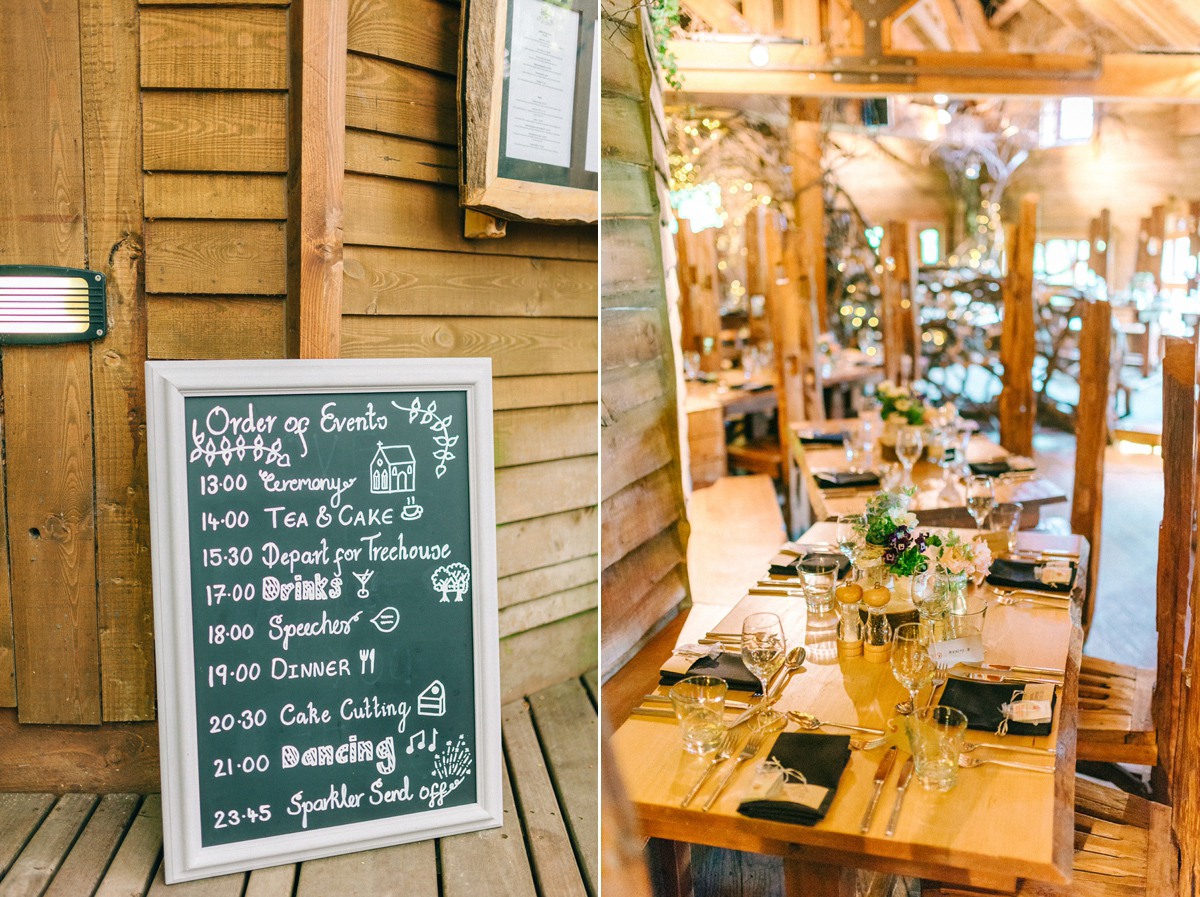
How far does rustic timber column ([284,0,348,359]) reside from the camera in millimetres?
2160

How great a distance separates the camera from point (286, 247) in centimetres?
227

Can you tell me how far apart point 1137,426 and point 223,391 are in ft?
22.4

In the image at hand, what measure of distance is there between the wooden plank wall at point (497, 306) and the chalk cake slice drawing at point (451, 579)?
0.65m

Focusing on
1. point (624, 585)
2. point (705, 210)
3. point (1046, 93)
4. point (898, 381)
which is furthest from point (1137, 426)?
point (624, 585)

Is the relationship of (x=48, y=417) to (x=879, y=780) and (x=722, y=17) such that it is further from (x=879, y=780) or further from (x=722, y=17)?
A: (x=722, y=17)

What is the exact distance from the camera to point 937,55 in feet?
17.1

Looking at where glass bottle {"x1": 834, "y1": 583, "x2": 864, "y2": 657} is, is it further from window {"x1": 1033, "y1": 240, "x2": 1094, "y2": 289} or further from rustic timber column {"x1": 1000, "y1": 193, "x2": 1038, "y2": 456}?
window {"x1": 1033, "y1": 240, "x2": 1094, "y2": 289}

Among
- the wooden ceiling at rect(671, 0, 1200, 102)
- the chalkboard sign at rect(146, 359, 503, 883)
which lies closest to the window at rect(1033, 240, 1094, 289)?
the wooden ceiling at rect(671, 0, 1200, 102)

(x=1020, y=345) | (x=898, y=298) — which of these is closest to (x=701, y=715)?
(x=1020, y=345)

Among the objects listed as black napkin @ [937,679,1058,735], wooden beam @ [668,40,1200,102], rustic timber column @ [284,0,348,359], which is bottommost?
black napkin @ [937,679,1058,735]

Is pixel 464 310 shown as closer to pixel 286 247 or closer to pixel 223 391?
pixel 286 247

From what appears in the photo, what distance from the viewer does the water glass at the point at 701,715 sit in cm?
141

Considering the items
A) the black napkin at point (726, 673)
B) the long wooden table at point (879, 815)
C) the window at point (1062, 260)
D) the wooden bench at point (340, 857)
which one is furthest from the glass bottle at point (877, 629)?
the window at point (1062, 260)

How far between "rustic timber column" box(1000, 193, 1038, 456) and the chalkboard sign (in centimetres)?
323
